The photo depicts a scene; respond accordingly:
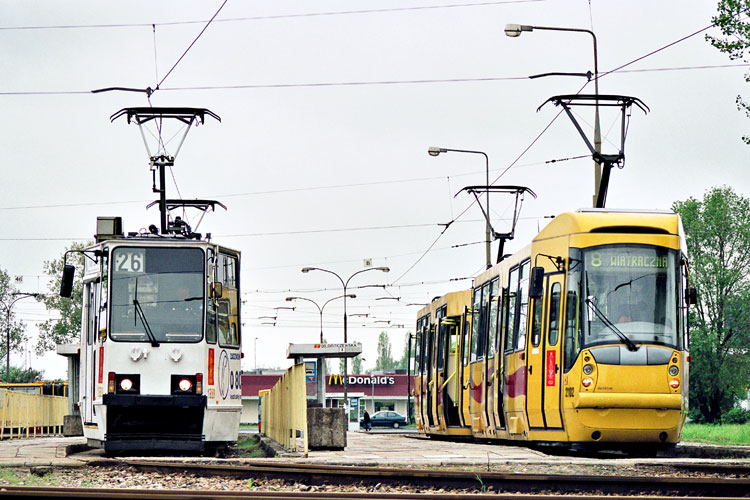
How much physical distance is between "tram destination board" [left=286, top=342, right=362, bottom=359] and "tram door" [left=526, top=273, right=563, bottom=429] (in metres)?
3.74

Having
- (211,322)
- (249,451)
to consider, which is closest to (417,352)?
(249,451)

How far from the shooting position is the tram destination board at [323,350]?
62.2 ft

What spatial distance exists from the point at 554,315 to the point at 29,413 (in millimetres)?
22796

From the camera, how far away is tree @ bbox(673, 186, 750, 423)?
67.0m

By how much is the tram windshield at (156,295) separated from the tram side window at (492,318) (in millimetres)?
5494

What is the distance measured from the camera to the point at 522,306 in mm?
17578

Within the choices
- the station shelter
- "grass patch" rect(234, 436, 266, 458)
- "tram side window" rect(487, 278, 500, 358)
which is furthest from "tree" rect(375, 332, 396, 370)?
"tram side window" rect(487, 278, 500, 358)

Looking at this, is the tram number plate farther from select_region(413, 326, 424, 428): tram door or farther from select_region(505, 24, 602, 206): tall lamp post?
select_region(413, 326, 424, 428): tram door

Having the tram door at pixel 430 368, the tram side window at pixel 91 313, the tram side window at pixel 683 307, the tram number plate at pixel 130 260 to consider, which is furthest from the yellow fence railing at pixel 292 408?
the tram door at pixel 430 368

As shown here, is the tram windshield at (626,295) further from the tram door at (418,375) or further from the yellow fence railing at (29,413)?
the yellow fence railing at (29,413)

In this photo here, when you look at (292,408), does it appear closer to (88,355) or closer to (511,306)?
(88,355)

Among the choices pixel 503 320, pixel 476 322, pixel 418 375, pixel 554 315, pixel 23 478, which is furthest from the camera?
pixel 418 375

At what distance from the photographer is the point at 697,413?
69438 millimetres

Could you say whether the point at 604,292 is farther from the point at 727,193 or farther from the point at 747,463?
the point at 727,193
